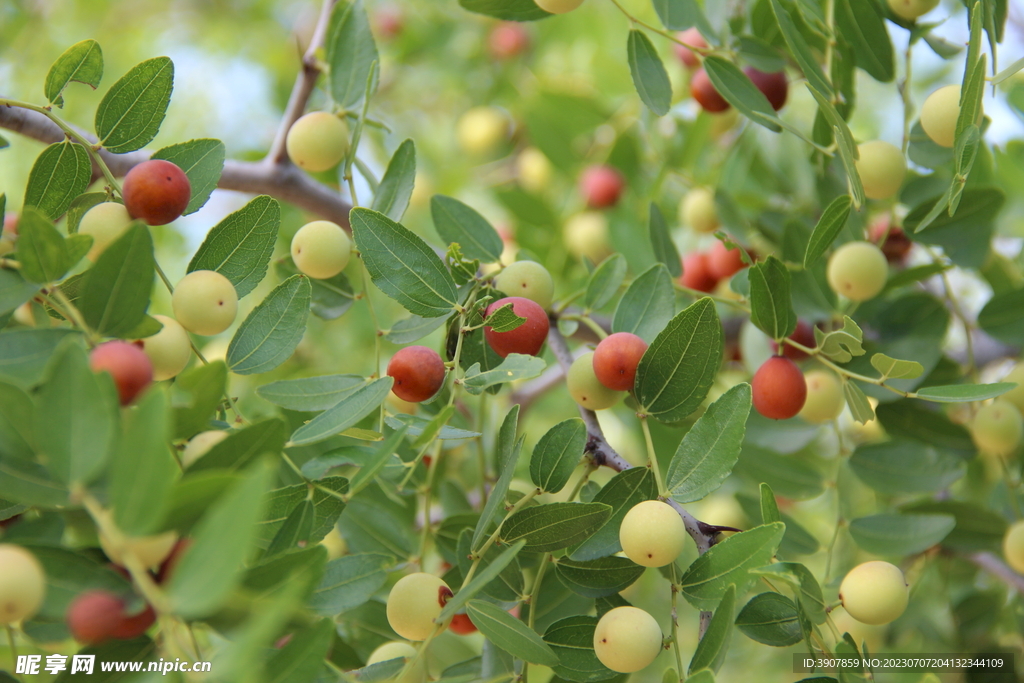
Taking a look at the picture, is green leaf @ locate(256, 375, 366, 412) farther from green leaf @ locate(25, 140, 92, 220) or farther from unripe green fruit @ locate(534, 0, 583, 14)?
unripe green fruit @ locate(534, 0, 583, 14)

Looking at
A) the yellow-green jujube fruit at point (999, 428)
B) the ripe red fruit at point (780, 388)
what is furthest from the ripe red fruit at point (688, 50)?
the yellow-green jujube fruit at point (999, 428)

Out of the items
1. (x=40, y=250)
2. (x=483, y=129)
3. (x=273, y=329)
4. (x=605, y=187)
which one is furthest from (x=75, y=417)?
(x=483, y=129)

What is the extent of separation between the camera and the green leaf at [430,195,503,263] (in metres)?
1.15

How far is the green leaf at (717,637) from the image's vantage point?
720 millimetres

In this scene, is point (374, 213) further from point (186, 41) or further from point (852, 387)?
point (186, 41)

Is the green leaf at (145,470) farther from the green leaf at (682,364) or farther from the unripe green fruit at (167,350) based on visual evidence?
the green leaf at (682,364)

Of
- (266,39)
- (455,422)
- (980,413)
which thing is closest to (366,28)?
(455,422)

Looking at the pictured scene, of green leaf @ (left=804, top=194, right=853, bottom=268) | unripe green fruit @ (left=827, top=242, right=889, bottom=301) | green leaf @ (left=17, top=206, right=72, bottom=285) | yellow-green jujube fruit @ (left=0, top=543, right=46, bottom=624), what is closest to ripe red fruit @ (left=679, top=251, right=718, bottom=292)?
unripe green fruit @ (left=827, top=242, right=889, bottom=301)

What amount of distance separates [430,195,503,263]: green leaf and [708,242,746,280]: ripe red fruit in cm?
59

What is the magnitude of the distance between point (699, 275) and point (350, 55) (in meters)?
0.89

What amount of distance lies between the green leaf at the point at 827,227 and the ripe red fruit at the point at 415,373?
1.60ft

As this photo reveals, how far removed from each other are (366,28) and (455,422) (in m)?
0.64

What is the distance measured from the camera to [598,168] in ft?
6.63

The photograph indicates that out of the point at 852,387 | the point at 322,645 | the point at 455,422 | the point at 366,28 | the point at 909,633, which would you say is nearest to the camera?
the point at 322,645
